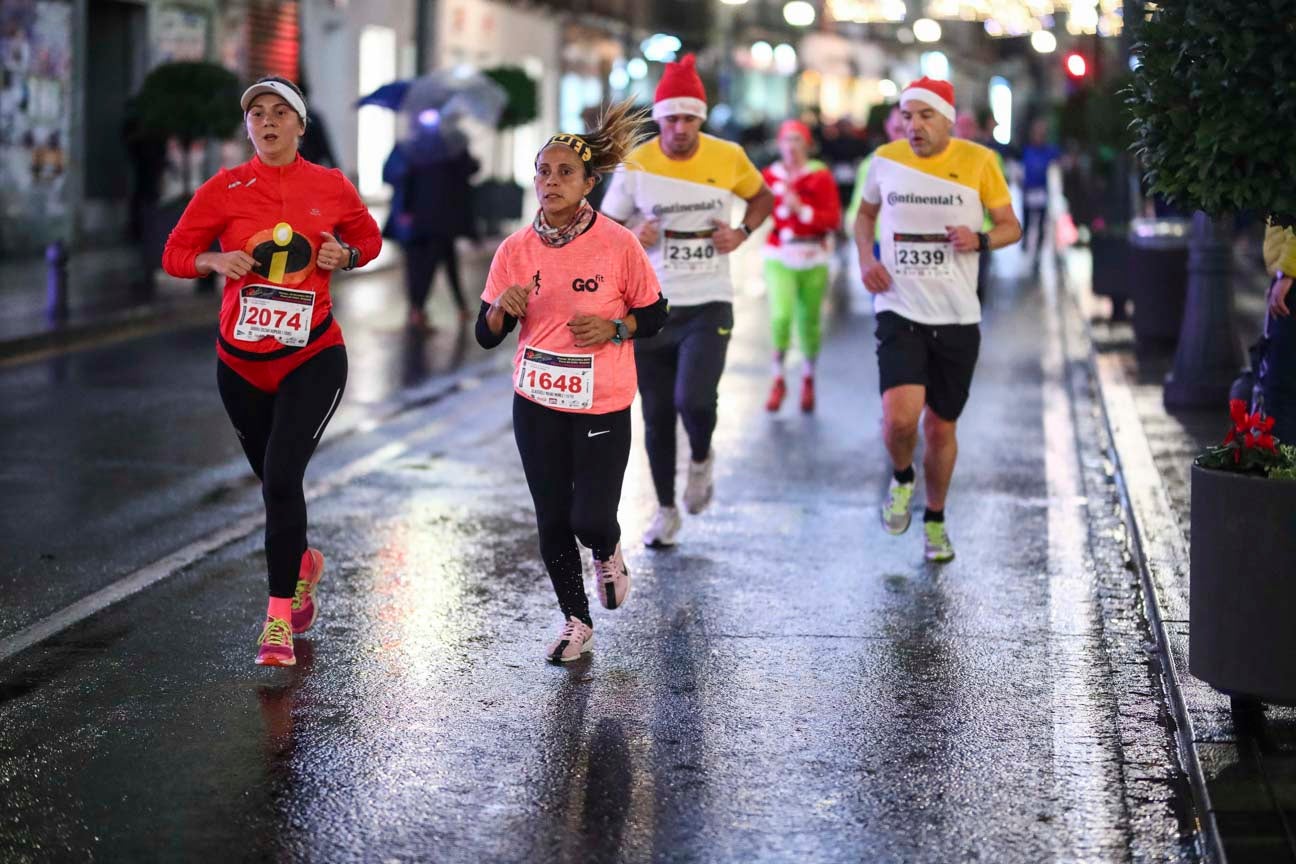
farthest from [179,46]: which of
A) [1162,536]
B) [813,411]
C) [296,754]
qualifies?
[296,754]

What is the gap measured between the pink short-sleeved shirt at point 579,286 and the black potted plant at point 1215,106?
64.9 inches

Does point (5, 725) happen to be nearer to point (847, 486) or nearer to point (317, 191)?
point (317, 191)

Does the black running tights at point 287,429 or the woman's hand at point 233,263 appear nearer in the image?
the woman's hand at point 233,263

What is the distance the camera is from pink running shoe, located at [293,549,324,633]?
734 centimetres

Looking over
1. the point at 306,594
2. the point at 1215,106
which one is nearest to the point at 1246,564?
the point at 1215,106

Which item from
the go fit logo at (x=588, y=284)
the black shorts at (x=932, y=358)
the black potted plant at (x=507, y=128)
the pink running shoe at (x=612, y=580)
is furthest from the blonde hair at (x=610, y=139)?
the black potted plant at (x=507, y=128)

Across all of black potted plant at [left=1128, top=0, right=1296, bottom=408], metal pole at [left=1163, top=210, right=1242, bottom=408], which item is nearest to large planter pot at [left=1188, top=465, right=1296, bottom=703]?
black potted plant at [left=1128, top=0, right=1296, bottom=408]

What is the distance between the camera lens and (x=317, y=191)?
23.0 feet

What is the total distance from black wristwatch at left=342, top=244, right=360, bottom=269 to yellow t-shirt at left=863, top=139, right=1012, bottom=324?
8.56ft

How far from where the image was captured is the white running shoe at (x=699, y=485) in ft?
31.3

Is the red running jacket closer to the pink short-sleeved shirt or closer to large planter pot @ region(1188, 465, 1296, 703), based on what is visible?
the pink short-sleeved shirt

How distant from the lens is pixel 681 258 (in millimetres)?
9266

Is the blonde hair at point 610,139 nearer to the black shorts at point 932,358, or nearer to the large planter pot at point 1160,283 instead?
the black shorts at point 932,358

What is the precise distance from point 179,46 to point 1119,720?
26059 millimetres
